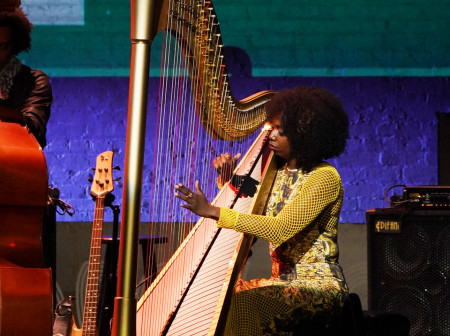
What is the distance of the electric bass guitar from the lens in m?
3.01

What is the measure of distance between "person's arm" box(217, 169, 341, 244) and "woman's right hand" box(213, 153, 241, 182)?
0.60 metres

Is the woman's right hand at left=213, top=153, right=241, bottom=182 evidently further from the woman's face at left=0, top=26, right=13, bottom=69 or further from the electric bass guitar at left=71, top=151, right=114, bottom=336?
the woman's face at left=0, top=26, right=13, bottom=69

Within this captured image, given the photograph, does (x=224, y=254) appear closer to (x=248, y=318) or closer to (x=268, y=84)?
(x=248, y=318)

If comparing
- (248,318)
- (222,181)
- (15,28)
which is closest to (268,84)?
(222,181)

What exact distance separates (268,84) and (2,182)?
2864 mm

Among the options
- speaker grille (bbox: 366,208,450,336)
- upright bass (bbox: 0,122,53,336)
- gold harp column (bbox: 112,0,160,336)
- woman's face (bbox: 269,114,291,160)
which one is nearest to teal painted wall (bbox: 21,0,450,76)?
speaker grille (bbox: 366,208,450,336)

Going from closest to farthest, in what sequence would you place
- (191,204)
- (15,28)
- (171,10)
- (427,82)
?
1. (171,10)
2. (191,204)
3. (15,28)
4. (427,82)

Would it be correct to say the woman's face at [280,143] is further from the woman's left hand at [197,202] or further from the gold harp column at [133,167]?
the gold harp column at [133,167]

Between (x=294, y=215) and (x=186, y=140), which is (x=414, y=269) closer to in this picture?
(x=294, y=215)

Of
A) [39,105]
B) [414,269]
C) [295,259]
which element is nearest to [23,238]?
[39,105]

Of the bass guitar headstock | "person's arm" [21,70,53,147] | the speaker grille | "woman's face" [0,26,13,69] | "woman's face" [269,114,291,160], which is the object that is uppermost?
"woman's face" [0,26,13,69]

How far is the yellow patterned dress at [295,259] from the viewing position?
2.41 meters

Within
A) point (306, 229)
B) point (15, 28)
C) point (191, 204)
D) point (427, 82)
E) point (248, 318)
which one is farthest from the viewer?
point (427, 82)

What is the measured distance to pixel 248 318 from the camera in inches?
94.7
